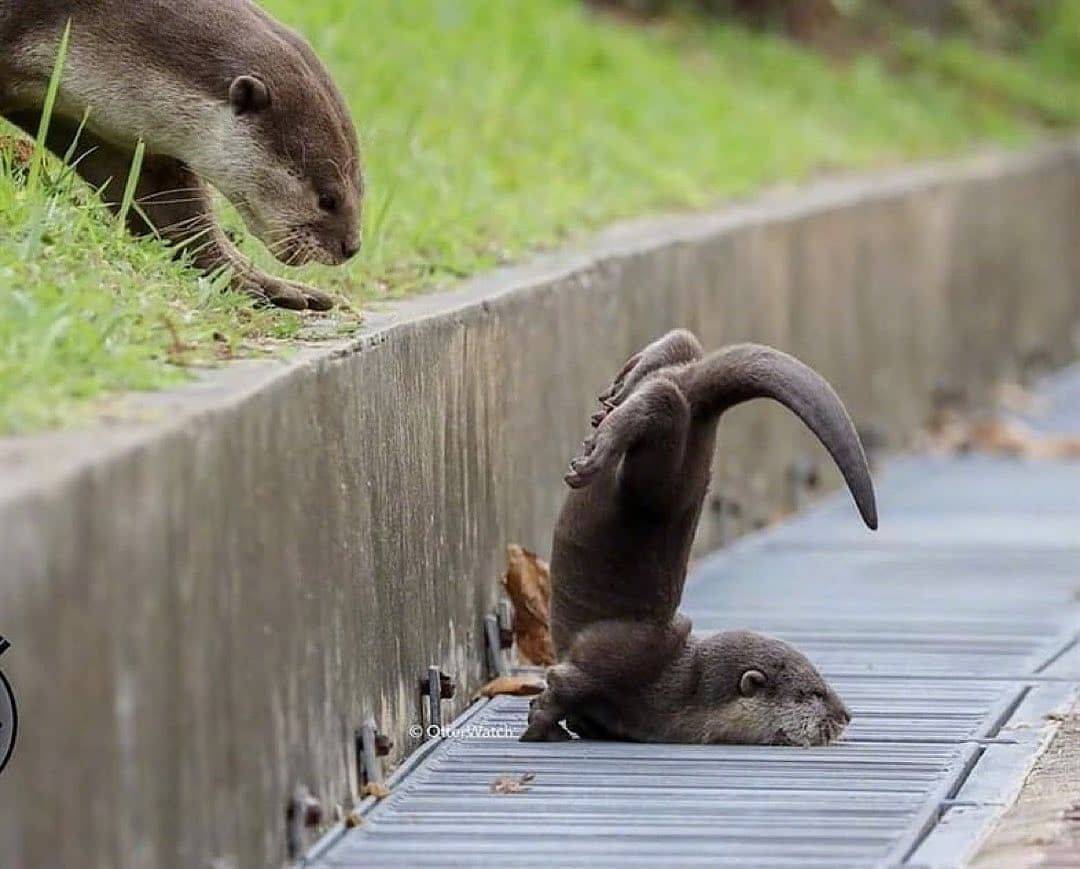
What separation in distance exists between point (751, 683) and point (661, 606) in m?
0.29

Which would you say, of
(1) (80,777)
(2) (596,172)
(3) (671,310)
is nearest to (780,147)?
(2) (596,172)

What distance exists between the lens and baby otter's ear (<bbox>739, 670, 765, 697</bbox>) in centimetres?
592

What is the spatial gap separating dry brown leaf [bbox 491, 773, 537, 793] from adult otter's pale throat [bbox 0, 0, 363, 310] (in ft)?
3.94

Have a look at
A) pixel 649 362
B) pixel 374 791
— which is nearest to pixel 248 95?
pixel 649 362

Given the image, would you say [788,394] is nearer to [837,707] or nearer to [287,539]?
[837,707]

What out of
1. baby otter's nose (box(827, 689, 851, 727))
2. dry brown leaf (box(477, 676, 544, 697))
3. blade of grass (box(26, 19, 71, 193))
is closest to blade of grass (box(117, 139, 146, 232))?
blade of grass (box(26, 19, 71, 193))

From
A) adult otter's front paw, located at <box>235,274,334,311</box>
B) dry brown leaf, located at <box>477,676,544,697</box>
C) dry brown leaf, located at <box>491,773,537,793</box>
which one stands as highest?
adult otter's front paw, located at <box>235,274,334,311</box>

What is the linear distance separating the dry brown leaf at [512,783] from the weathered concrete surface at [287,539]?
28cm

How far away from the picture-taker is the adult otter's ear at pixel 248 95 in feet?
19.1

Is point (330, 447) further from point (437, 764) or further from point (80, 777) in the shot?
point (80, 777)

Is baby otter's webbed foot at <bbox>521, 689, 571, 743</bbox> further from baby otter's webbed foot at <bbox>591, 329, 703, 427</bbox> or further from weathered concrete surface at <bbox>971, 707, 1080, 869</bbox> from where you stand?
weathered concrete surface at <bbox>971, 707, 1080, 869</bbox>

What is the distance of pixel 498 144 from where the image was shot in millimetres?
10570

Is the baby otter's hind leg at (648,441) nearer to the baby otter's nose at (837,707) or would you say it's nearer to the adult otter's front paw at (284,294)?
the baby otter's nose at (837,707)

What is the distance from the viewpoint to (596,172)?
1079 centimetres
